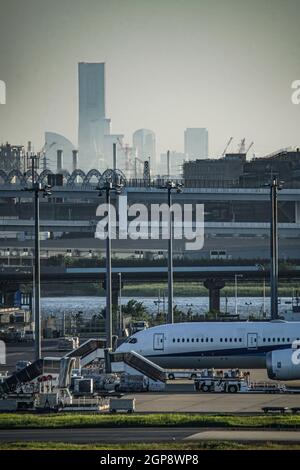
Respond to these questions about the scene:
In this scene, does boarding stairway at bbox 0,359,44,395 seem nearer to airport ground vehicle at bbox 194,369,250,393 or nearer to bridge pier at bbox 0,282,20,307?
airport ground vehicle at bbox 194,369,250,393

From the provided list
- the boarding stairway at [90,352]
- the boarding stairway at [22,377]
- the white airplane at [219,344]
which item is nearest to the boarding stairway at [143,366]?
the white airplane at [219,344]

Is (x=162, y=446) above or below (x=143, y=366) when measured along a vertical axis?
below

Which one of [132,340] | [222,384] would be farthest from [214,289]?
[222,384]

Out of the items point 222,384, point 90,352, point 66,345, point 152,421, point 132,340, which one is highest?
point 132,340

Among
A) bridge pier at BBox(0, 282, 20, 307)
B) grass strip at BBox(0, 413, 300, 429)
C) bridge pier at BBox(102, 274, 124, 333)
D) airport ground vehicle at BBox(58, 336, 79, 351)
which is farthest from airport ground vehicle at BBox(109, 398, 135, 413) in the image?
bridge pier at BBox(0, 282, 20, 307)

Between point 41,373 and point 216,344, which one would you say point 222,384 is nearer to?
point 216,344

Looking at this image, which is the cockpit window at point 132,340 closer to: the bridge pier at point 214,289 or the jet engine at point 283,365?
the jet engine at point 283,365

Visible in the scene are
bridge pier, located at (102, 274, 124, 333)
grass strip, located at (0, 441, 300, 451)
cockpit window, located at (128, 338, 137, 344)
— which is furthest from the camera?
bridge pier, located at (102, 274, 124, 333)
